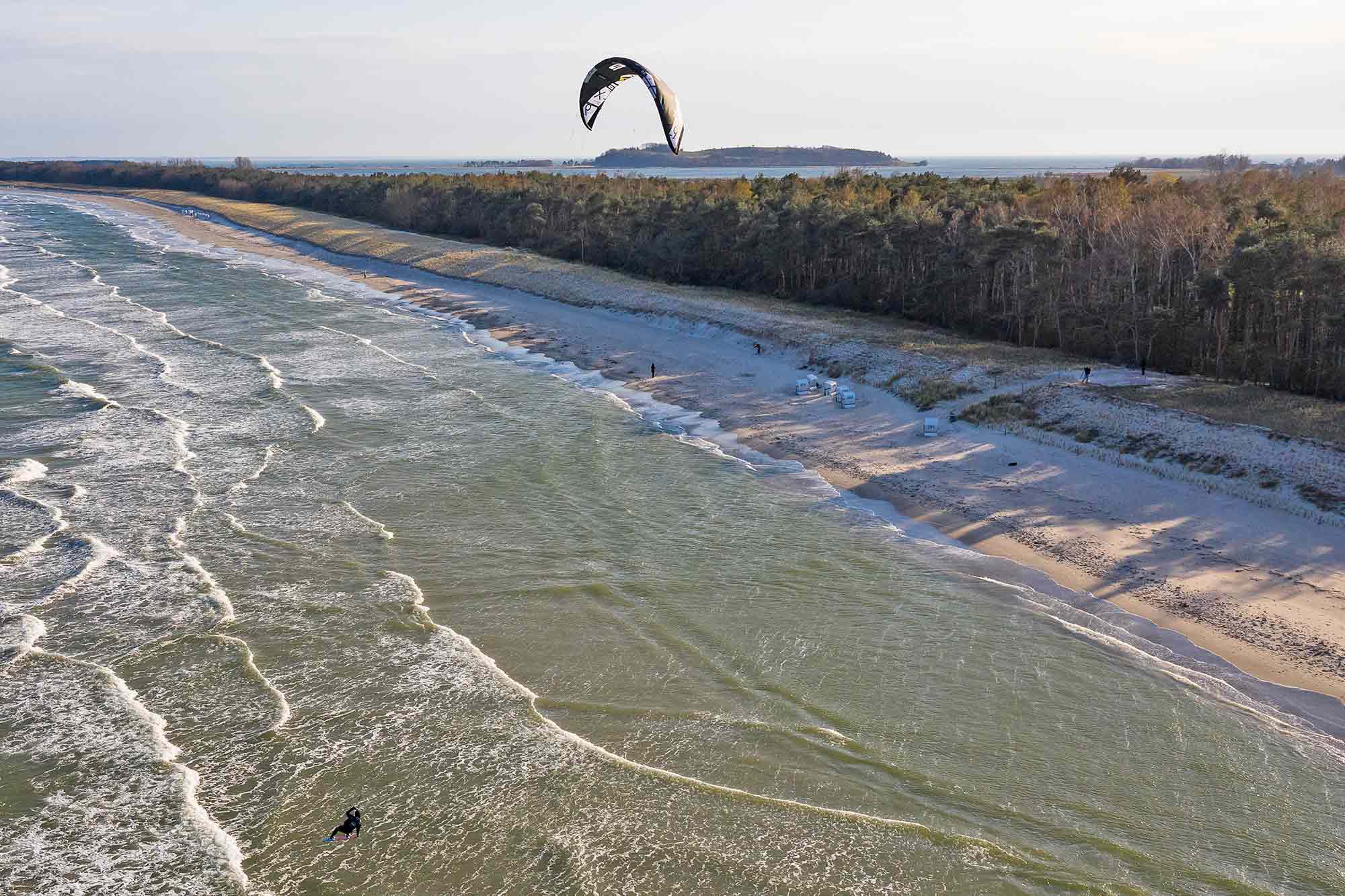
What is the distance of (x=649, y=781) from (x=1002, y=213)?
1141 inches

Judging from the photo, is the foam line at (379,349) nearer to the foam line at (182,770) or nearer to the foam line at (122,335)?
the foam line at (122,335)

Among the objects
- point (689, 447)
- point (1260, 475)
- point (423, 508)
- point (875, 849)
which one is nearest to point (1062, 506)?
point (1260, 475)

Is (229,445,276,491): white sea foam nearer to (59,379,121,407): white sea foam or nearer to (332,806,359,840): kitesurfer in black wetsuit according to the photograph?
(59,379,121,407): white sea foam

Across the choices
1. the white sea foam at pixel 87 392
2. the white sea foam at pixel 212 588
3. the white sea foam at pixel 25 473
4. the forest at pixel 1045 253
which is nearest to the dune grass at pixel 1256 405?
the forest at pixel 1045 253

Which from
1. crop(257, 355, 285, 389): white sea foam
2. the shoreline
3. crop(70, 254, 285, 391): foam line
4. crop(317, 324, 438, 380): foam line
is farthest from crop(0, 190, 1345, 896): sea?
crop(317, 324, 438, 380): foam line

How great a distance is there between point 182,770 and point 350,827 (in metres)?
2.57

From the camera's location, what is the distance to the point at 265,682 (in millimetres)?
12891

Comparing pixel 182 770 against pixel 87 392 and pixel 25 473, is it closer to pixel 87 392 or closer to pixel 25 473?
pixel 25 473

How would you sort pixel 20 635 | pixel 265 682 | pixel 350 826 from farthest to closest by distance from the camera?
1. pixel 20 635
2. pixel 265 682
3. pixel 350 826

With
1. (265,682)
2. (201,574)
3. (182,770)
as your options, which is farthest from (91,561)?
(182,770)

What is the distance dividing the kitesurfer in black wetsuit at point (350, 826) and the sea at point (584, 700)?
174 millimetres

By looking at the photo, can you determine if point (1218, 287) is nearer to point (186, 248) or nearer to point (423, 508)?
point (423, 508)

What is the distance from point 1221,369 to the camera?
24828 millimetres

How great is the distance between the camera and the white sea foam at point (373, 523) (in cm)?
1773
